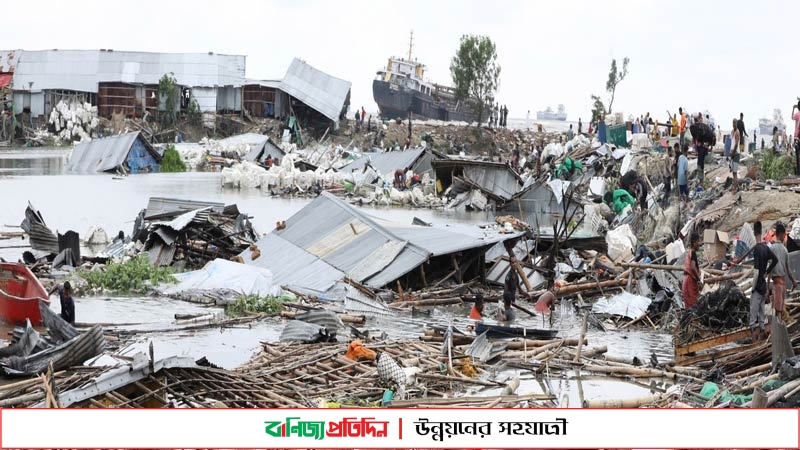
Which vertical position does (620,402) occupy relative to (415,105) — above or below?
below

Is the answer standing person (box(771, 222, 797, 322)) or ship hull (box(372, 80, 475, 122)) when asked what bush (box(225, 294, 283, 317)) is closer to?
standing person (box(771, 222, 797, 322))

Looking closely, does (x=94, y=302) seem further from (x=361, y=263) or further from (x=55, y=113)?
(x=55, y=113)

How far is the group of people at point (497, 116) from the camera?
6047 cm

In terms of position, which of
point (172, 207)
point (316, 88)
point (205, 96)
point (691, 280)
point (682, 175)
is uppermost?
point (316, 88)

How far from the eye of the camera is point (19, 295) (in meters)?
14.1

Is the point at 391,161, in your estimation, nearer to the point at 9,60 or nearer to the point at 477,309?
the point at 477,309

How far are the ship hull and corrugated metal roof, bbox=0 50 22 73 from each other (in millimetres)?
23408

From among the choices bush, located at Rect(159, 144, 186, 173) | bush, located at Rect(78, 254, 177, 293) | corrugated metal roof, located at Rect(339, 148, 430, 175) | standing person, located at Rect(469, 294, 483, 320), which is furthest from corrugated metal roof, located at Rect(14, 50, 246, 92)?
standing person, located at Rect(469, 294, 483, 320)

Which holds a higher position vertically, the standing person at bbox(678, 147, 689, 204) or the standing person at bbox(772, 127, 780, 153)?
the standing person at bbox(772, 127, 780, 153)

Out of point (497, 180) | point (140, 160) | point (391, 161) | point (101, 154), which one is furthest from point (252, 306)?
point (101, 154)

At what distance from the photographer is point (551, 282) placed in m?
16.1

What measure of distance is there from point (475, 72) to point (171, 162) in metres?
24.3

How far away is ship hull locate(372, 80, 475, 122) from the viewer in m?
68.6

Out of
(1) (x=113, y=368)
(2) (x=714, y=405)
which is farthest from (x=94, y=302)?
(2) (x=714, y=405)
